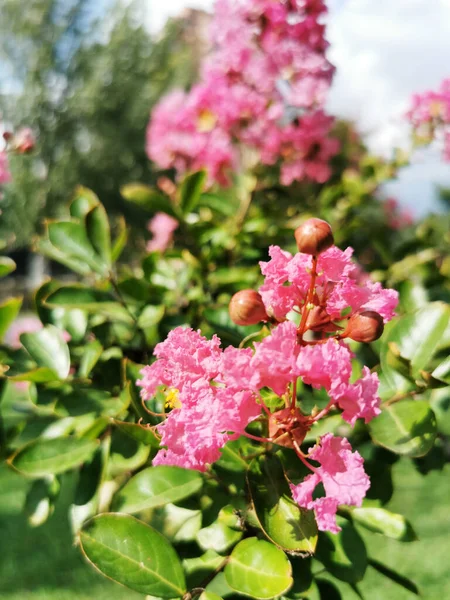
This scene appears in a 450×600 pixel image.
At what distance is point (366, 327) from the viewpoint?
1.94ft

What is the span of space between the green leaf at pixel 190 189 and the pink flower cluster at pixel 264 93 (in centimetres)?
40

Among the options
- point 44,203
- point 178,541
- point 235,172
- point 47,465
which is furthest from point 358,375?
point 44,203

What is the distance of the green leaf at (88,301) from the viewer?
99 centimetres

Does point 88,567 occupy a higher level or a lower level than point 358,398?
lower

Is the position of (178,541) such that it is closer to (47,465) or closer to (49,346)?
(47,465)

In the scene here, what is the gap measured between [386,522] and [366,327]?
28 cm

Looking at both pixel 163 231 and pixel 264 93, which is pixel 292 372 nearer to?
pixel 264 93

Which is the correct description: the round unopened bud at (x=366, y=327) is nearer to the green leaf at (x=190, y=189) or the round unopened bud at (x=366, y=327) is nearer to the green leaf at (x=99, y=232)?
the green leaf at (x=99, y=232)

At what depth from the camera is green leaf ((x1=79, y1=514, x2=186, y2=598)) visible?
1.99 ft

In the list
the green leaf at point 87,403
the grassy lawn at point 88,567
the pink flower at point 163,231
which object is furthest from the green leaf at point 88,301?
the grassy lawn at point 88,567

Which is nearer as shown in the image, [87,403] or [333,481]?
[333,481]

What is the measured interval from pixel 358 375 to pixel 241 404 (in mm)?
264

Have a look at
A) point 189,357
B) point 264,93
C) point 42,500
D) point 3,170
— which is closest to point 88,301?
point 42,500

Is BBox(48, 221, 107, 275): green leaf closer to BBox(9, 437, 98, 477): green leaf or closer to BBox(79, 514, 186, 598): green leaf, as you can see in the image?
BBox(9, 437, 98, 477): green leaf
